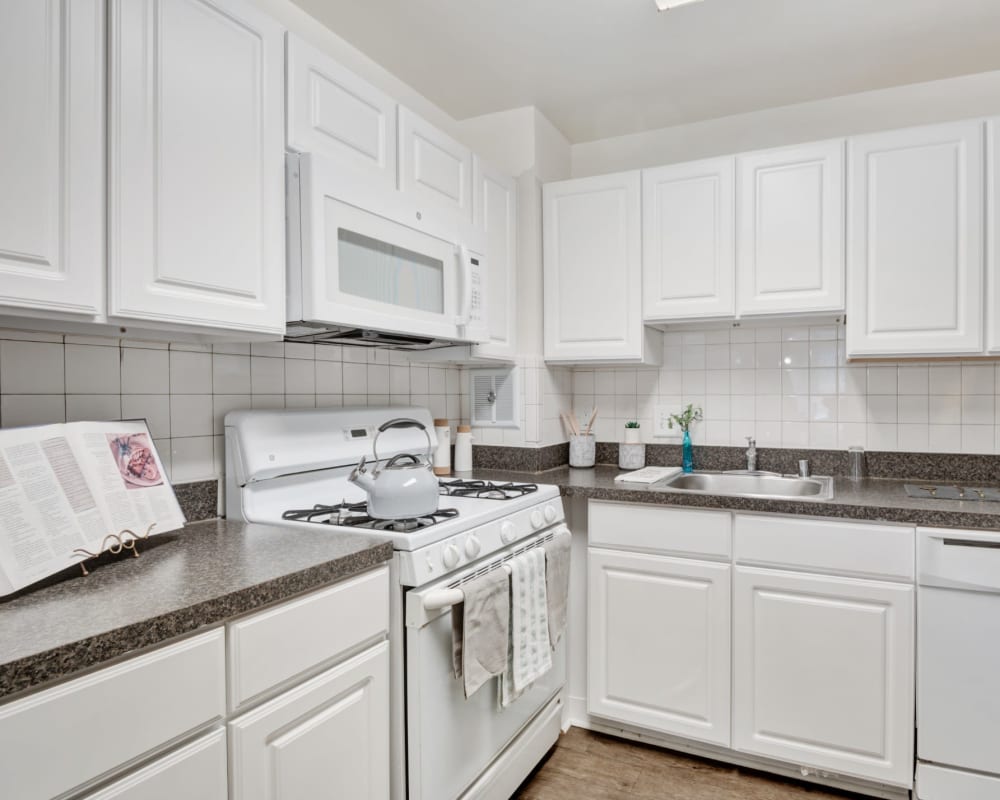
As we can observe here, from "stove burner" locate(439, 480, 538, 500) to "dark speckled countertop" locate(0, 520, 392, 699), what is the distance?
60 cm

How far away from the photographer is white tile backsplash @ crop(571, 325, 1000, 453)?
7.60 ft

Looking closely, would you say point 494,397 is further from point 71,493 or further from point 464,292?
point 71,493

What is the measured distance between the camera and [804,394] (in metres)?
2.53

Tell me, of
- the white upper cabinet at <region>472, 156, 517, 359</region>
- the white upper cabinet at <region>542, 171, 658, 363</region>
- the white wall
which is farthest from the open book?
the white wall

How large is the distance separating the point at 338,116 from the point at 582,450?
1.62 meters

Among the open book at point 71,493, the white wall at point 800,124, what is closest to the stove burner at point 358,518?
the open book at point 71,493

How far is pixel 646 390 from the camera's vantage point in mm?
2793

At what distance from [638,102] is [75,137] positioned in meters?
2.08

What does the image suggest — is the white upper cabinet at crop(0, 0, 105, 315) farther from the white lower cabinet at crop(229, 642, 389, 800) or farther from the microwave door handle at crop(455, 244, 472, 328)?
the microwave door handle at crop(455, 244, 472, 328)

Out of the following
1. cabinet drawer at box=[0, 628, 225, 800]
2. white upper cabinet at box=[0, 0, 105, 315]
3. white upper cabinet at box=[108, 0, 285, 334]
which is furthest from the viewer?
white upper cabinet at box=[108, 0, 285, 334]

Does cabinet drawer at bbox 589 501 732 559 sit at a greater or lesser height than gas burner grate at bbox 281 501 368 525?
lesser

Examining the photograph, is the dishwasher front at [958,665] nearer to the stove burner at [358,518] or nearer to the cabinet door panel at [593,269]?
the cabinet door panel at [593,269]

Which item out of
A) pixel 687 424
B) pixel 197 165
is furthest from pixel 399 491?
pixel 687 424

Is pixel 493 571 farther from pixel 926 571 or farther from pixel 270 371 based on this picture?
pixel 926 571
